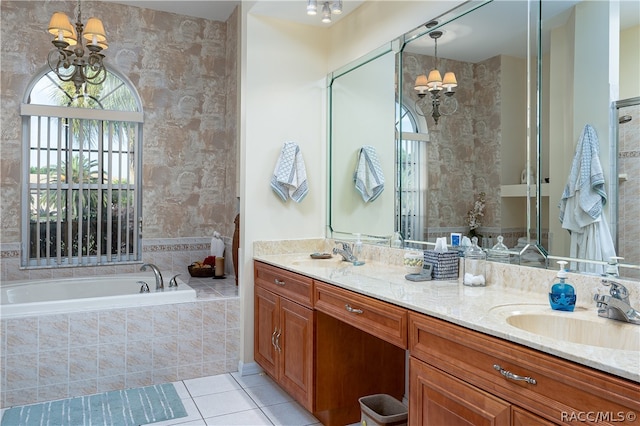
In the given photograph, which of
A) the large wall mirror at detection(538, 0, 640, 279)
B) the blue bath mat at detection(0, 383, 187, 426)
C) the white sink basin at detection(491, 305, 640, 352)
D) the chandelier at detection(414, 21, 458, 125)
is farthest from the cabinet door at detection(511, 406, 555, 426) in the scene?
the blue bath mat at detection(0, 383, 187, 426)

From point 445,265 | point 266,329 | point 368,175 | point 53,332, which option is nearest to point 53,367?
point 53,332

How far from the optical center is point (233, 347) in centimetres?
346

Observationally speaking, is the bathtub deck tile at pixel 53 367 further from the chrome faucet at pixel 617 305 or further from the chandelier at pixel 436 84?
the chrome faucet at pixel 617 305

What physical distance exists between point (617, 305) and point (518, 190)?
2.44ft

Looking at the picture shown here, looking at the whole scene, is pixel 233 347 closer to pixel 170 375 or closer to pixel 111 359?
pixel 170 375

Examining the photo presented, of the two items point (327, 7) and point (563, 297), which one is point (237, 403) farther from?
point (327, 7)

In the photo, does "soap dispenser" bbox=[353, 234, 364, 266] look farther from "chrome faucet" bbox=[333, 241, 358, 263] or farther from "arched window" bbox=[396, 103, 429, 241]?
"arched window" bbox=[396, 103, 429, 241]

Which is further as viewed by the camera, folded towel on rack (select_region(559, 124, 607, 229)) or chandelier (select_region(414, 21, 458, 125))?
chandelier (select_region(414, 21, 458, 125))

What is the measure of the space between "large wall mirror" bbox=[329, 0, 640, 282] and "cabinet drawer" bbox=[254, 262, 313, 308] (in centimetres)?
70

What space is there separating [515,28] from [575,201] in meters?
0.86

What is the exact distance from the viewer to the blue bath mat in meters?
2.67

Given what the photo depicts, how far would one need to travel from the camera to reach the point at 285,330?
2.90m

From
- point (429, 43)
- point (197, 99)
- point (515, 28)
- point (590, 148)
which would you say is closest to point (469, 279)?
point (590, 148)

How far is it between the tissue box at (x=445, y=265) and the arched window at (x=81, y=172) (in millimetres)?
3178
